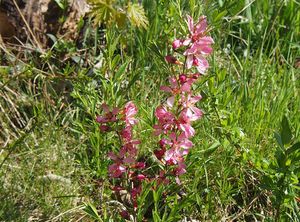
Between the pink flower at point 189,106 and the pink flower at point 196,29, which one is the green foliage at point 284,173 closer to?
the pink flower at point 189,106

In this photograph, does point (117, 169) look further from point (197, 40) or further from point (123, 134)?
point (197, 40)

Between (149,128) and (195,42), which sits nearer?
(195,42)

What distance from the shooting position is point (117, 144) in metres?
2.33

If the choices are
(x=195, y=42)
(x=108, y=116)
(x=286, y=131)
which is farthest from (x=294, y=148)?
(x=108, y=116)

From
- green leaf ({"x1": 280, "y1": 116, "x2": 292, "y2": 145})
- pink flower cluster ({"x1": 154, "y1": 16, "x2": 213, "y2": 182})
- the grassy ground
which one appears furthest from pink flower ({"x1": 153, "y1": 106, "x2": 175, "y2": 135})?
green leaf ({"x1": 280, "y1": 116, "x2": 292, "y2": 145})

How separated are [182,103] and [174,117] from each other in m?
0.05

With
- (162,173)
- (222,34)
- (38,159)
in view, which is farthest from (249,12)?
(162,173)

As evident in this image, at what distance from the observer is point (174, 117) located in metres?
2.03

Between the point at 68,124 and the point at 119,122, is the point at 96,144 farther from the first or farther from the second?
the point at 68,124

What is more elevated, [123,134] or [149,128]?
[123,134]

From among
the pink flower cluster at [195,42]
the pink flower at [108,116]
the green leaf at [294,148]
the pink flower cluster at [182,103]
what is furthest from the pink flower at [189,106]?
the green leaf at [294,148]

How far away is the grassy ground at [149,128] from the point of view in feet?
7.43

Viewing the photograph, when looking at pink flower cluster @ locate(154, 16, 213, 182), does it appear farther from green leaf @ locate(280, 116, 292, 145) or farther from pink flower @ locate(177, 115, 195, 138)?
green leaf @ locate(280, 116, 292, 145)

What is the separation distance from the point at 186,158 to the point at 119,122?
0.30 meters
